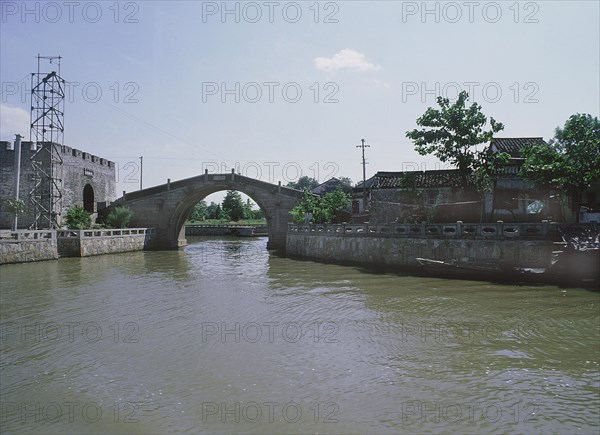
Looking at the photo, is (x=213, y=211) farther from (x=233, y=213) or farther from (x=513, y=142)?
(x=513, y=142)

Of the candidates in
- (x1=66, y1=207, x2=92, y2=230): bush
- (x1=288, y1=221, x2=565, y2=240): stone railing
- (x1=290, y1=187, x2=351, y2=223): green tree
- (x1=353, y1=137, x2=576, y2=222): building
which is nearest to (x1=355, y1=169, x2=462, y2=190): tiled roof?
(x1=353, y1=137, x2=576, y2=222): building

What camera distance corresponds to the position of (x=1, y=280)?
15094mm

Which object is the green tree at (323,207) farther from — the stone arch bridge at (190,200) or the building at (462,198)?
the stone arch bridge at (190,200)

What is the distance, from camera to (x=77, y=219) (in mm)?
26891

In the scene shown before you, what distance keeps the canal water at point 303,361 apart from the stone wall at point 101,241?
38.4 feet

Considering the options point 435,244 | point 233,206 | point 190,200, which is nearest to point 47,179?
point 190,200

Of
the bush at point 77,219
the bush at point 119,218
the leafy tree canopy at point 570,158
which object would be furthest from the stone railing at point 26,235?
the leafy tree canopy at point 570,158

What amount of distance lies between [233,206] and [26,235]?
1638 inches

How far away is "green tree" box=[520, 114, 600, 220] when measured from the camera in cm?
1566

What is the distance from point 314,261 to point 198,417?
17.1 meters

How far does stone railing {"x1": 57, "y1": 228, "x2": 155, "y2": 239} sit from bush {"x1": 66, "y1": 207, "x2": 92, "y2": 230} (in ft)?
3.41

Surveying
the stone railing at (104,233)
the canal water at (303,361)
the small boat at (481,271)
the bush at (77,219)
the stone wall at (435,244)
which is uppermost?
the bush at (77,219)

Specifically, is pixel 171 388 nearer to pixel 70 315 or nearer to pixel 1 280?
pixel 70 315

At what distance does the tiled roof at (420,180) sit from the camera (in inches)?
845
